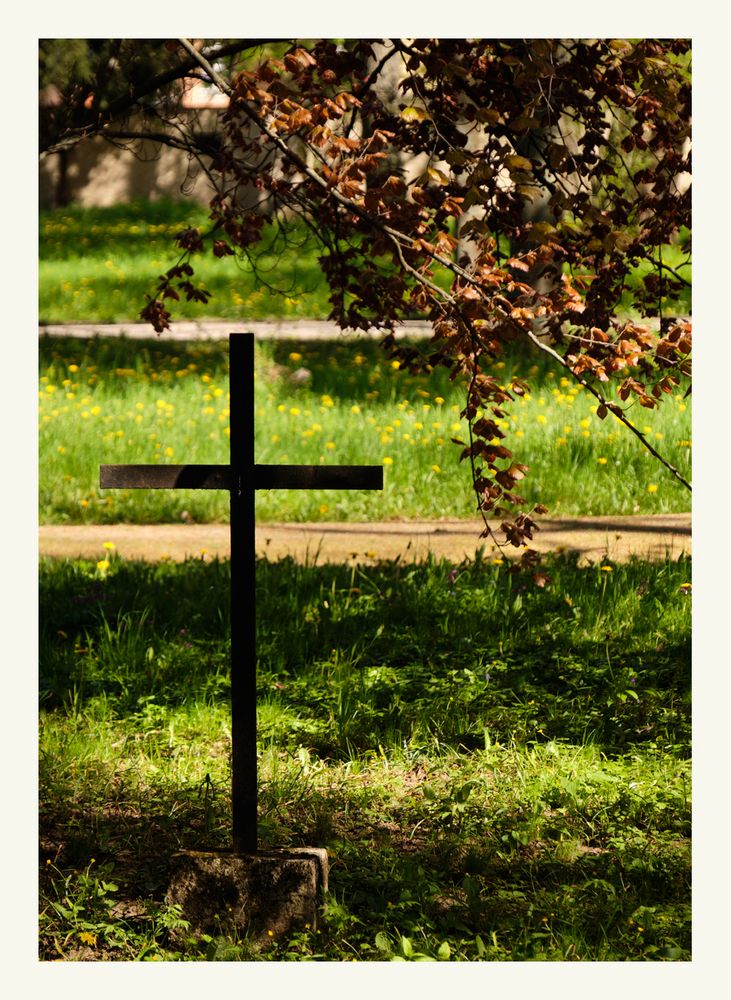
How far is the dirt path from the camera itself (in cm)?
707

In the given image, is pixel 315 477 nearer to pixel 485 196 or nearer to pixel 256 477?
pixel 256 477

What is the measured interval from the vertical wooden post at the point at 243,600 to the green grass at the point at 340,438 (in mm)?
4737

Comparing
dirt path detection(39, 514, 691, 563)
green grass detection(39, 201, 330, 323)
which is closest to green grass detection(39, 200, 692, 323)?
green grass detection(39, 201, 330, 323)

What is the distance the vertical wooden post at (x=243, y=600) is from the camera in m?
3.39

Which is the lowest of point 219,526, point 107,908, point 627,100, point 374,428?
point 107,908

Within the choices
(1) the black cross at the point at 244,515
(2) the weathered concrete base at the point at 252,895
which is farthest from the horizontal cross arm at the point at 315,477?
(2) the weathered concrete base at the point at 252,895

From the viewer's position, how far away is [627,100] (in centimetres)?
407

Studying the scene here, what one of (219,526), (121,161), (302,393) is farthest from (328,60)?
(121,161)

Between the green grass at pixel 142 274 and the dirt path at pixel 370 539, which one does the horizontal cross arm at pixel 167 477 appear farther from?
the green grass at pixel 142 274

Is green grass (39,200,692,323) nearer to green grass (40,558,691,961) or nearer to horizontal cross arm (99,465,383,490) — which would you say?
green grass (40,558,691,961)

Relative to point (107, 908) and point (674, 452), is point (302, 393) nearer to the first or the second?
point (674, 452)

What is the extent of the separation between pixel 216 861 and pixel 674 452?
6.38 metres

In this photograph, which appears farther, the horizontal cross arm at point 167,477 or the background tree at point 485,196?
the horizontal cross arm at point 167,477

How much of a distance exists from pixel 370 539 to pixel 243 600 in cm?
415
